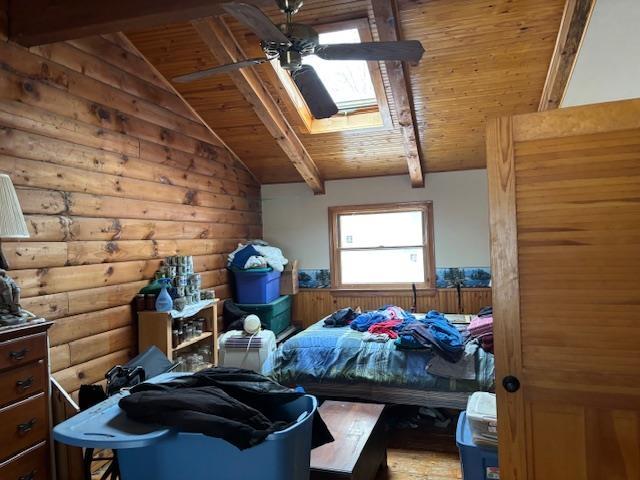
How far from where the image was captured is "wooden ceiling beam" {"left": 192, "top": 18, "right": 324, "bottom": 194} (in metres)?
3.23

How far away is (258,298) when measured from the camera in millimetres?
4852

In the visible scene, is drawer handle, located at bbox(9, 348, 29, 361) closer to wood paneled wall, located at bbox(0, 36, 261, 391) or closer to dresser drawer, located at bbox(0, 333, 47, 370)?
dresser drawer, located at bbox(0, 333, 47, 370)

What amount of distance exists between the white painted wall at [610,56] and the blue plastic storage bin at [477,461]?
2245 mm

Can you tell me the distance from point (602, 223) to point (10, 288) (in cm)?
246

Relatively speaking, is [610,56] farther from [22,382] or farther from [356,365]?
[22,382]

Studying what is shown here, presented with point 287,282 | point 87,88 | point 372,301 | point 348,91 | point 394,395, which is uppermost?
point 348,91

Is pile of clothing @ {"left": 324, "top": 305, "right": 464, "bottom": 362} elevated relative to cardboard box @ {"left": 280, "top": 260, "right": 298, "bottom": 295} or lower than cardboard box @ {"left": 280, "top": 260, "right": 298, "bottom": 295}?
lower

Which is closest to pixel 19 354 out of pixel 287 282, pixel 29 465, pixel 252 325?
pixel 29 465

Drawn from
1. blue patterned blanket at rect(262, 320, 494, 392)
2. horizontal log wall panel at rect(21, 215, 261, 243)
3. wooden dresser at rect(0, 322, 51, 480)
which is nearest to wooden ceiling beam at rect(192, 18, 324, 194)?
horizontal log wall panel at rect(21, 215, 261, 243)

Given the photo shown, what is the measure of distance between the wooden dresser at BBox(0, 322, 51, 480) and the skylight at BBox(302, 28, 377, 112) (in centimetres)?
287

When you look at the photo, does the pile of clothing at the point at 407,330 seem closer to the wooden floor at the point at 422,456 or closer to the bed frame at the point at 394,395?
the bed frame at the point at 394,395

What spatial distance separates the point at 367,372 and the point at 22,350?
2.23 m

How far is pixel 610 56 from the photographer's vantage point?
289cm

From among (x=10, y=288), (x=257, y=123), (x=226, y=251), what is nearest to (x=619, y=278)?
(x=10, y=288)
